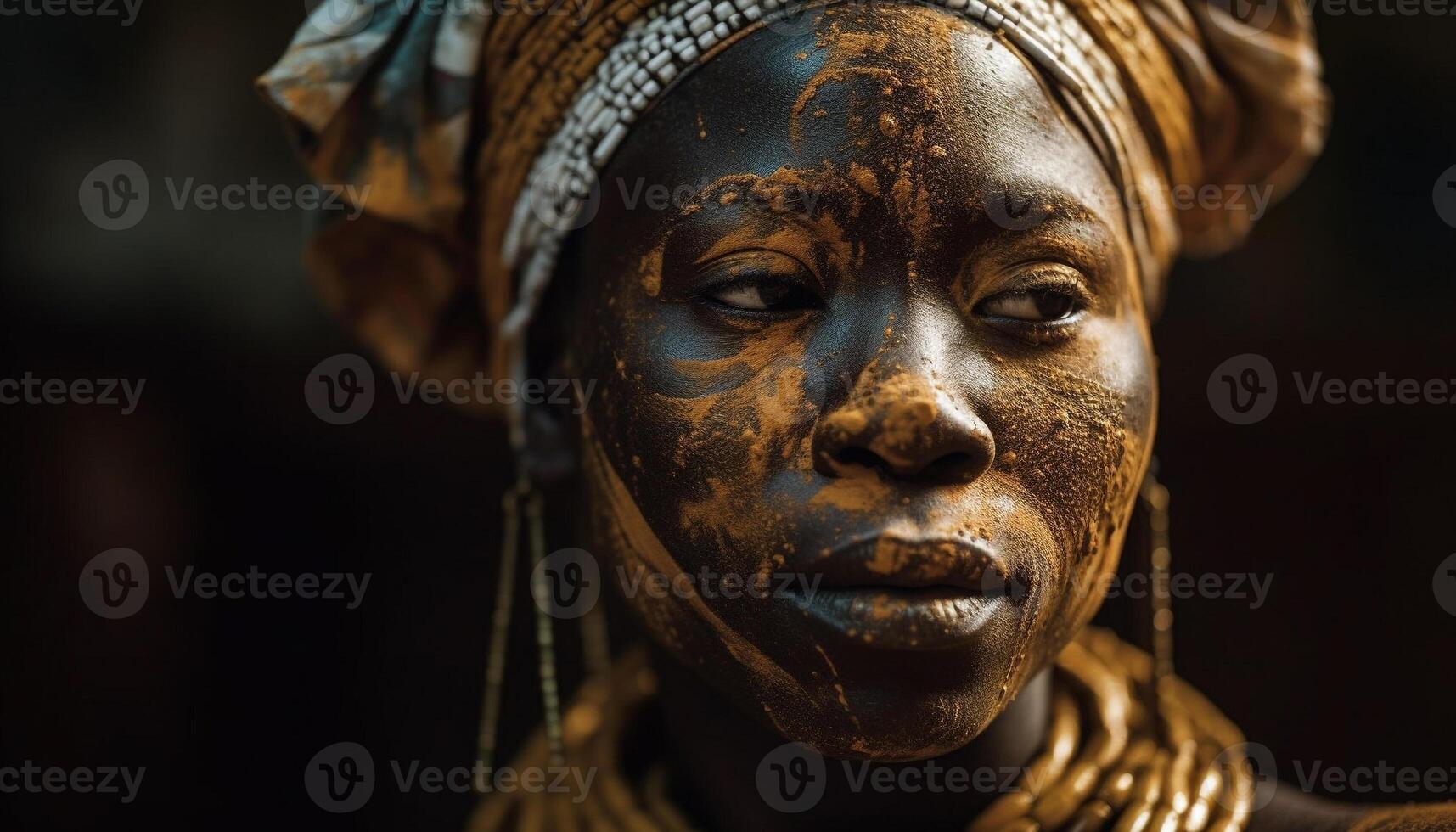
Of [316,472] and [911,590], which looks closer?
[911,590]

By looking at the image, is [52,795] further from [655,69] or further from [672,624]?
[655,69]

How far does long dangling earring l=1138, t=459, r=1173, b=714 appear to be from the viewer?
1762 mm

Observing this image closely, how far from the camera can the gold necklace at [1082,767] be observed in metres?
1.56

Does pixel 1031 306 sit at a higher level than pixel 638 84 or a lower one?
lower

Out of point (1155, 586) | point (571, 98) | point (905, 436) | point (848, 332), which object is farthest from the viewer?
point (1155, 586)

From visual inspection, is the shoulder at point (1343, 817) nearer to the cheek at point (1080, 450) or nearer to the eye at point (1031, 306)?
the cheek at point (1080, 450)

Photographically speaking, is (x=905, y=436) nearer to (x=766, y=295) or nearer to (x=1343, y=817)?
(x=766, y=295)

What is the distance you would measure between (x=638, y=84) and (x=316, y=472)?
140 cm

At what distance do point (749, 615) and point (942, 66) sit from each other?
1.89ft

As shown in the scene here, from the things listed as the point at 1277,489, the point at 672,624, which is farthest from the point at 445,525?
the point at 1277,489

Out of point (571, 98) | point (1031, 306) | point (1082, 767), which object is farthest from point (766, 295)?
point (1082, 767)

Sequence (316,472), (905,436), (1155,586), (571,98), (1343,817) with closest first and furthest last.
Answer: (905,436)
(1343,817)
(571,98)
(1155,586)
(316,472)

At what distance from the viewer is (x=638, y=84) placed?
1.55 metres

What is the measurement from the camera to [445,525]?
2717mm
